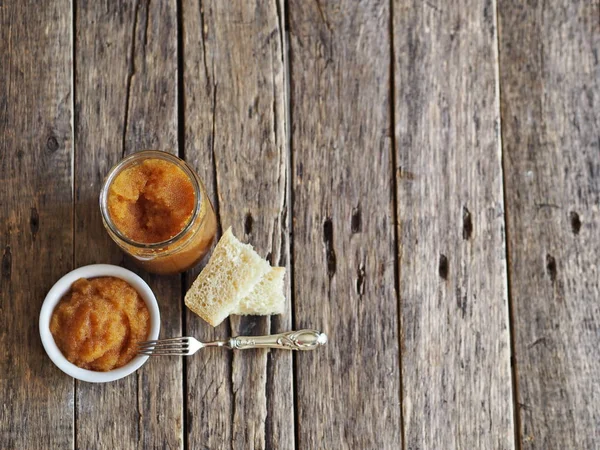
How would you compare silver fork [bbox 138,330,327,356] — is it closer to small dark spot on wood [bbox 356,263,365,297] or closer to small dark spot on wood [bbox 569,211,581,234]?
small dark spot on wood [bbox 356,263,365,297]

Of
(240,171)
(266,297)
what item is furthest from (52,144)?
(266,297)

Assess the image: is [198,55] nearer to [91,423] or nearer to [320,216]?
[320,216]

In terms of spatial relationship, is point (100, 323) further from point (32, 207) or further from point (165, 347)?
point (32, 207)

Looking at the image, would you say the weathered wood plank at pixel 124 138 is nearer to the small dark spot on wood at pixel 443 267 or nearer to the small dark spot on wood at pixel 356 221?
the small dark spot on wood at pixel 356 221

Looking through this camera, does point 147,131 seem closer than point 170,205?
No

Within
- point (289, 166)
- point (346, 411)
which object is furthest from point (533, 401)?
point (289, 166)

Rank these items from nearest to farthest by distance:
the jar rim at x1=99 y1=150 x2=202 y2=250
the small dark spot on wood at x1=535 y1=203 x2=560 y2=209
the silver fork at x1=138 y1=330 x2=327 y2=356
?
the jar rim at x1=99 y1=150 x2=202 y2=250, the silver fork at x1=138 y1=330 x2=327 y2=356, the small dark spot on wood at x1=535 y1=203 x2=560 y2=209

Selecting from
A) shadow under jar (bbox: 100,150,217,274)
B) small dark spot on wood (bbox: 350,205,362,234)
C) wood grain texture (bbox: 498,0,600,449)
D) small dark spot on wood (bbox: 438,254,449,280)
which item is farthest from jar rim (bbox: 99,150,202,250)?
wood grain texture (bbox: 498,0,600,449)
